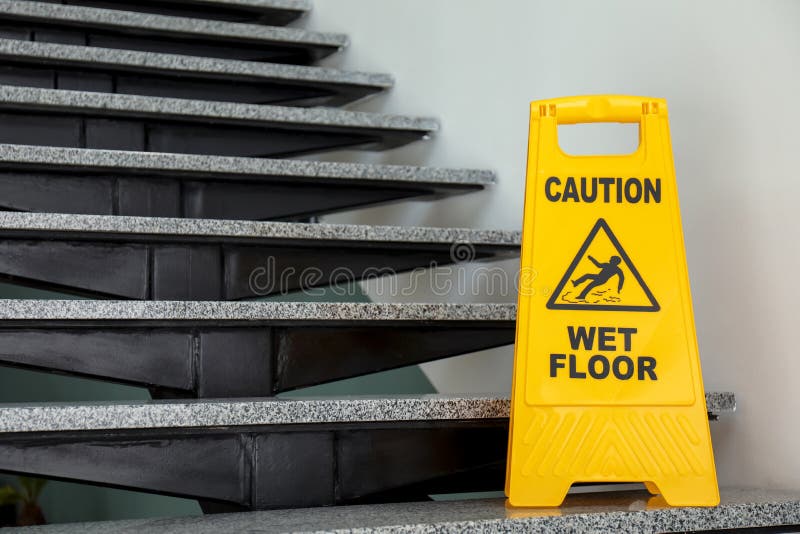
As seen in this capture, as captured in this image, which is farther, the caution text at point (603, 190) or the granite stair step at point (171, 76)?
the granite stair step at point (171, 76)

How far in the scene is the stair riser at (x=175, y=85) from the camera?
2.19 metres

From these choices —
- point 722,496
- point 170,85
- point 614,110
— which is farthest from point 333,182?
point 722,496

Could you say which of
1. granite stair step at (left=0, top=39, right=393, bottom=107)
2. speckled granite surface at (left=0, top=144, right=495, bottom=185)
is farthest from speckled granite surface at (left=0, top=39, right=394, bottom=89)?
speckled granite surface at (left=0, top=144, right=495, bottom=185)

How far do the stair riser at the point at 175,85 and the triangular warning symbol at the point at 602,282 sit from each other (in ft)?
4.62

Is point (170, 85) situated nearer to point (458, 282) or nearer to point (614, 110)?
point (458, 282)

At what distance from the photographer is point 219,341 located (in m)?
1.46

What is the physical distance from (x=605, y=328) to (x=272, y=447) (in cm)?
49

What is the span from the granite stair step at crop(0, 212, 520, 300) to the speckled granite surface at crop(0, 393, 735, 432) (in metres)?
0.45

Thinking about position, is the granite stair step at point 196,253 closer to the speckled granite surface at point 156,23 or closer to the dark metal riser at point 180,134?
the dark metal riser at point 180,134

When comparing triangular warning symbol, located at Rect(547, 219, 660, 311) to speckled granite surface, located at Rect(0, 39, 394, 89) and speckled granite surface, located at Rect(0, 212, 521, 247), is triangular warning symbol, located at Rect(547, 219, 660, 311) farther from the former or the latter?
speckled granite surface, located at Rect(0, 39, 394, 89)

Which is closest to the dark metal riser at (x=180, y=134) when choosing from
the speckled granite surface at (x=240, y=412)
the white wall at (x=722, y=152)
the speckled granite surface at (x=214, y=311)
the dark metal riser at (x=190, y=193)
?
the dark metal riser at (x=190, y=193)

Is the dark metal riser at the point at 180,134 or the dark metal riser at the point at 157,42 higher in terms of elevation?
the dark metal riser at the point at 157,42

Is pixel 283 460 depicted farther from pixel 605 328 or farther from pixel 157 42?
pixel 157 42

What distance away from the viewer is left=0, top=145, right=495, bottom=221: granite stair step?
178 centimetres
